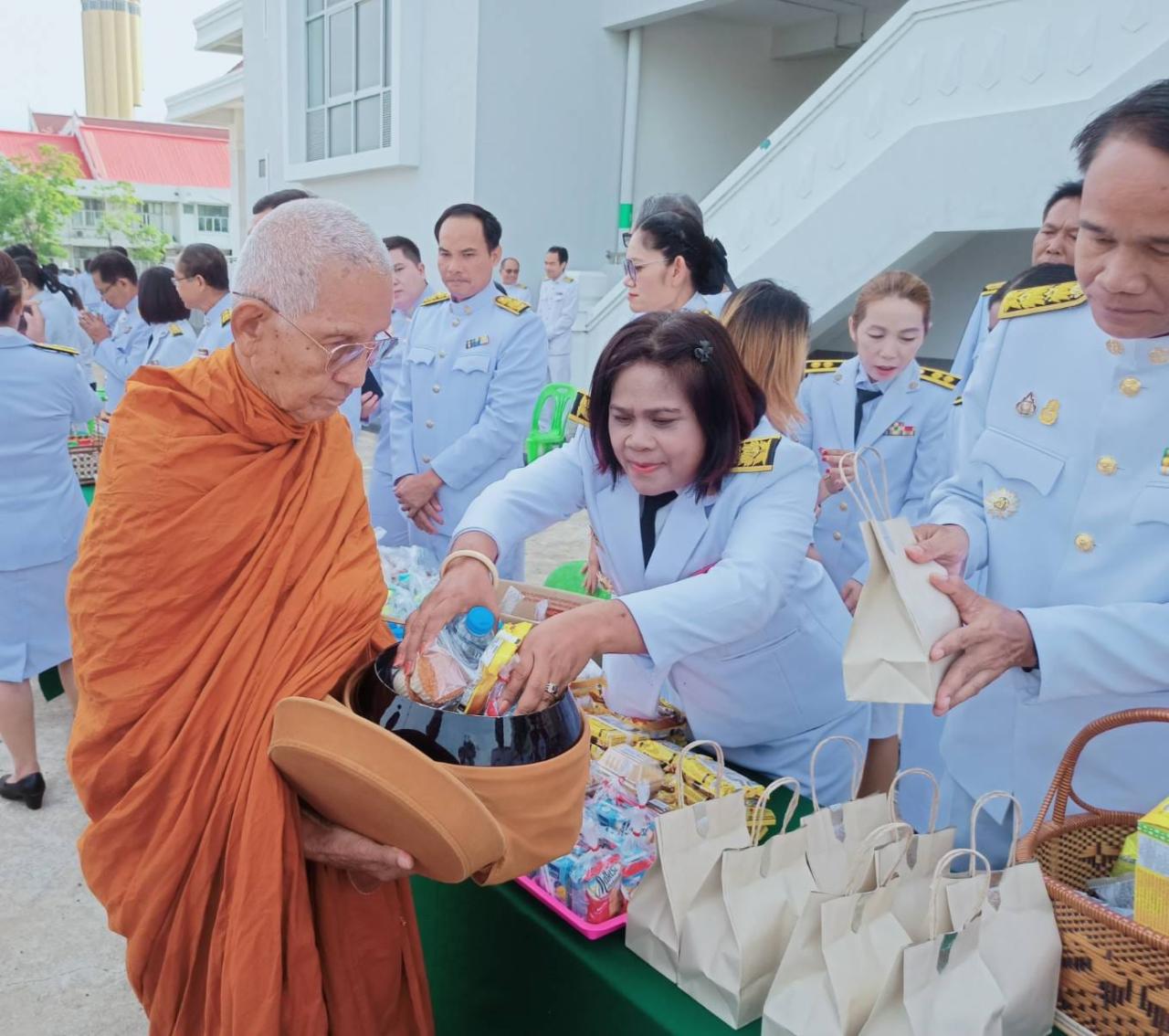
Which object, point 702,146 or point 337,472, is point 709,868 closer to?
point 337,472

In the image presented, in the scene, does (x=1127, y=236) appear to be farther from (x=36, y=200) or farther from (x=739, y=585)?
(x=36, y=200)

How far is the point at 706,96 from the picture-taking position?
12797 millimetres

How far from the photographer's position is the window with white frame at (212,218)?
41.9 m

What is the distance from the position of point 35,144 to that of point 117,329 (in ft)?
125

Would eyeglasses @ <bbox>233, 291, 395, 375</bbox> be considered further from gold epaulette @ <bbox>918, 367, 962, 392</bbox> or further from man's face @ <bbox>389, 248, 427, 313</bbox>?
man's face @ <bbox>389, 248, 427, 313</bbox>

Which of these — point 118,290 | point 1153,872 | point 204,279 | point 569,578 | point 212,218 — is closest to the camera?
point 1153,872

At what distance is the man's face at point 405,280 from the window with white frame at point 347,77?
789 centimetres

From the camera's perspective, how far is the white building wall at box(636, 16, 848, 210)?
12.3 metres

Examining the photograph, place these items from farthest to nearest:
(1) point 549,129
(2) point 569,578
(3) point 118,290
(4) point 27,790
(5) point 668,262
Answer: (1) point 549,129 < (3) point 118,290 < (2) point 569,578 < (5) point 668,262 < (4) point 27,790

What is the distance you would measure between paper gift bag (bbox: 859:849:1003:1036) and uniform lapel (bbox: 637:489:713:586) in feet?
2.97

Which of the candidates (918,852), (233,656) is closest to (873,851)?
(918,852)

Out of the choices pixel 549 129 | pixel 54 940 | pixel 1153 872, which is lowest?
pixel 54 940

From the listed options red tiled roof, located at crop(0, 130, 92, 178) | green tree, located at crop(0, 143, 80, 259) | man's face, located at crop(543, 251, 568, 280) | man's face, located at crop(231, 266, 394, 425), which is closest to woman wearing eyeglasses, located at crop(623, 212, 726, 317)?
man's face, located at crop(231, 266, 394, 425)

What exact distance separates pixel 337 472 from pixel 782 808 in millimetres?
1130
